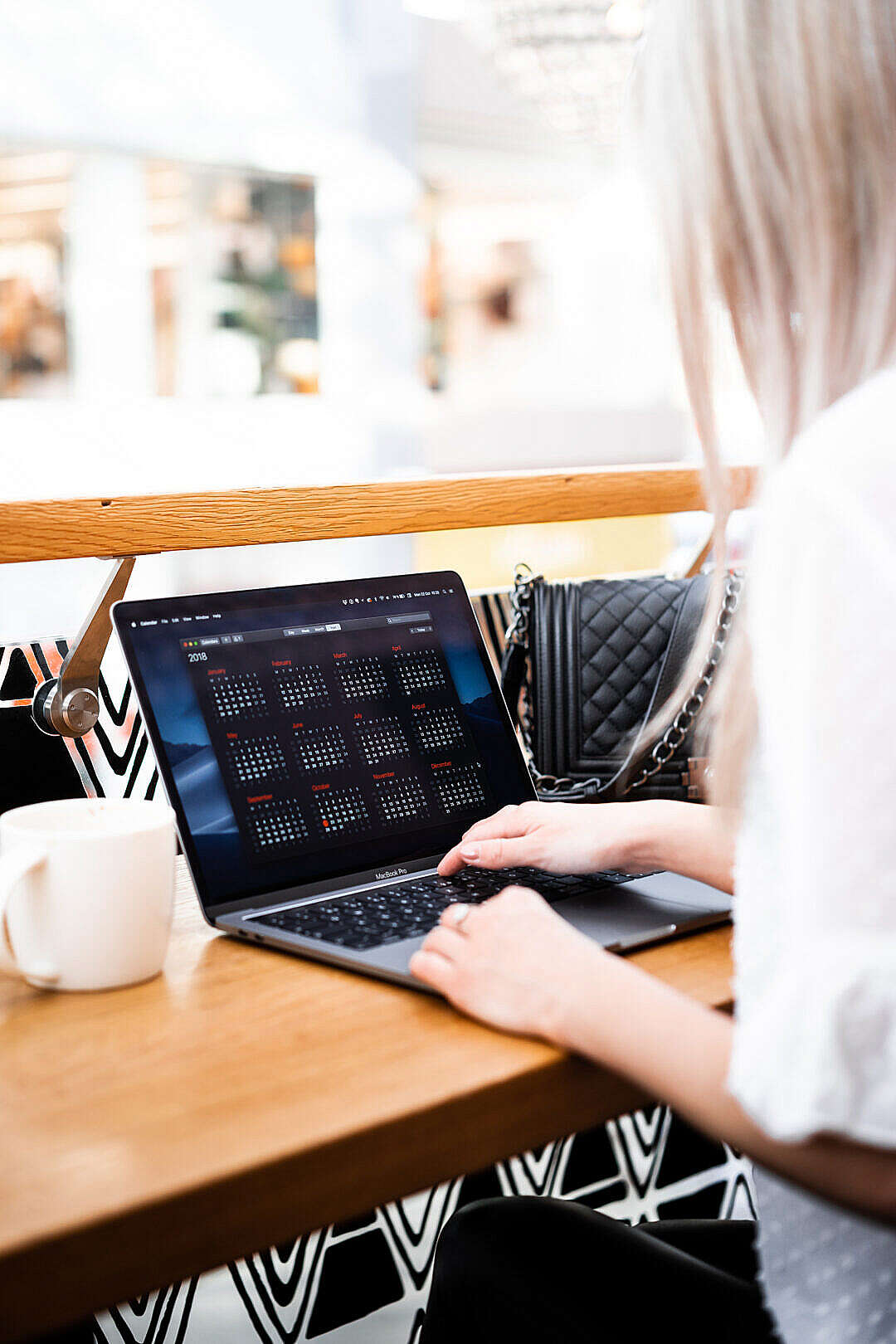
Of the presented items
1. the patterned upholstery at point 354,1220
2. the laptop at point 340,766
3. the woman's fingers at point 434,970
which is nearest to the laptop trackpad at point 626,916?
the laptop at point 340,766

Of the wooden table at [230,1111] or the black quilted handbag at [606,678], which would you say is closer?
the wooden table at [230,1111]

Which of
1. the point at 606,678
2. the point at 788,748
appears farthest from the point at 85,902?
the point at 606,678

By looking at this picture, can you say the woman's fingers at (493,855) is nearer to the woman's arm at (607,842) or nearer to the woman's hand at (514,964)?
the woman's arm at (607,842)

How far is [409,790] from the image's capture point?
0.99m

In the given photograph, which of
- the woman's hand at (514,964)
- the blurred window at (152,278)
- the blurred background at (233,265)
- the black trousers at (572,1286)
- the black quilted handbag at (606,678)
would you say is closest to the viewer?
the woman's hand at (514,964)

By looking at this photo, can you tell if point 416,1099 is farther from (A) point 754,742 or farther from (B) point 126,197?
(B) point 126,197

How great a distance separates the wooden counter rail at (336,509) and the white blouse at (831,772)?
1.06ft

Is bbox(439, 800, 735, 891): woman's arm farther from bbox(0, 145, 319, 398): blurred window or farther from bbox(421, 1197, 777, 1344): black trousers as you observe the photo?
bbox(0, 145, 319, 398): blurred window

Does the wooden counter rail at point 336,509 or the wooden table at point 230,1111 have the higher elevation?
the wooden counter rail at point 336,509

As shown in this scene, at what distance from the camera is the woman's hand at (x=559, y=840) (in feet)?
2.93

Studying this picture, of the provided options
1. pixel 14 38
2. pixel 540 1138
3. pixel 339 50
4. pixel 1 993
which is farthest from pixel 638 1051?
pixel 339 50

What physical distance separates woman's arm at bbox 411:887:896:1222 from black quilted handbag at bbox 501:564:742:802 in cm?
48

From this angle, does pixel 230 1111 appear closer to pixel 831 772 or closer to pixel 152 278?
pixel 831 772

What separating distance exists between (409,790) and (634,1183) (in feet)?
2.76
